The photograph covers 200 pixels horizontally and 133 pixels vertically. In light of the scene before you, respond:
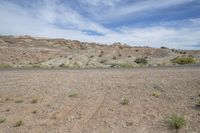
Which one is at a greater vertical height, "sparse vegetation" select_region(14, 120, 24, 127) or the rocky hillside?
"sparse vegetation" select_region(14, 120, 24, 127)

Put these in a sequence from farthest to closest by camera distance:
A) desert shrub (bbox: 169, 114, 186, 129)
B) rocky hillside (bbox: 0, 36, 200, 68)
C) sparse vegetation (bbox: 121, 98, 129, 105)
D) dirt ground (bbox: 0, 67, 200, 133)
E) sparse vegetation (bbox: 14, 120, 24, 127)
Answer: rocky hillside (bbox: 0, 36, 200, 68), sparse vegetation (bbox: 121, 98, 129, 105), sparse vegetation (bbox: 14, 120, 24, 127), dirt ground (bbox: 0, 67, 200, 133), desert shrub (bbox: 169, 114, 186, 129)

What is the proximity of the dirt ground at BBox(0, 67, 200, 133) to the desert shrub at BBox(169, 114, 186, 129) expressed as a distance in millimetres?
152

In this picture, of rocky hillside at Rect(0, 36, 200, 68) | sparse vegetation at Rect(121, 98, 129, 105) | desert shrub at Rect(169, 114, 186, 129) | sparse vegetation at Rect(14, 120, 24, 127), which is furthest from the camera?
rocky hillside at Rect(0, 36, 200, 68)

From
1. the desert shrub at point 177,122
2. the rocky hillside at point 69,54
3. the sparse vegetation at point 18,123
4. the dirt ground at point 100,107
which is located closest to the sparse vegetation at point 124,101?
the dirt ground at point 100,107

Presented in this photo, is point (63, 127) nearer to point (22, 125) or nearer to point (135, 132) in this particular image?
point (22, 125)

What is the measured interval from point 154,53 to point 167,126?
50.2 m

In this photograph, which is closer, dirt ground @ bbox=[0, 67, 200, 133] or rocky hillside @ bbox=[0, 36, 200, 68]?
dirt ground @ bbox=[0, 67, 200, 133]

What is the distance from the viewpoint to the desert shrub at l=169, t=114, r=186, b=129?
8877mm

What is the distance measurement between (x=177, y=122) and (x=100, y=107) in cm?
366

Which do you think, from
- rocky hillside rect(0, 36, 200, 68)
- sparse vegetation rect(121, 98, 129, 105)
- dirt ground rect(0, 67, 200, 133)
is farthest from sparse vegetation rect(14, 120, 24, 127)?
rocky hillside rect(0, 36, 200, 68)

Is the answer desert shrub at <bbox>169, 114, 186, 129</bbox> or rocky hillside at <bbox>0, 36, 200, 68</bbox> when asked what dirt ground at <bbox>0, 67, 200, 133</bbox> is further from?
rocky hillside at <bbox>0, 36, 200, 68</bbox>

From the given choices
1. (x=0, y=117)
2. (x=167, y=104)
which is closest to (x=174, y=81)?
(x=167, y=104)

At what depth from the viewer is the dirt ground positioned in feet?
31.6

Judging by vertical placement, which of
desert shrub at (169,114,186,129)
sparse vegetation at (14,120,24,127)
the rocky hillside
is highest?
desert shrub at (169,114,186,129)
